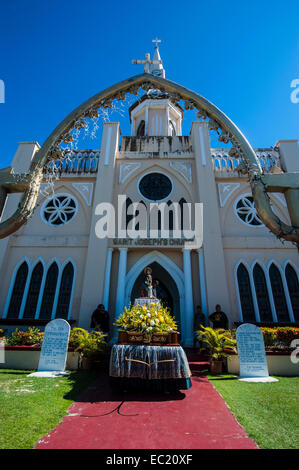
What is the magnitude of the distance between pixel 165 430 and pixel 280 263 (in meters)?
10.9

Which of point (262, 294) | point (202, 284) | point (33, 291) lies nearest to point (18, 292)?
point (33, 291)

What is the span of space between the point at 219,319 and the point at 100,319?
15.8 feet

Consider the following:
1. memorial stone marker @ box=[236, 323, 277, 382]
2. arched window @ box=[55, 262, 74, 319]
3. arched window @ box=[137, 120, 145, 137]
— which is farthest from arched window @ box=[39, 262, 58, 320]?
arched window @ box=[137, 120, 145, 137]

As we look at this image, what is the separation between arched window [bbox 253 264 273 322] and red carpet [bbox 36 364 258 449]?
7554 millimetres

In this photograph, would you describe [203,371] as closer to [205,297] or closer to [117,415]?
[117,415]

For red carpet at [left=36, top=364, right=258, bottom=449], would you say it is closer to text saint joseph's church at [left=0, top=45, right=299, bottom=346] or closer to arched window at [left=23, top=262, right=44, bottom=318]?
text saint joseph's church at [left=0, top=45, right=299, bottom=346]

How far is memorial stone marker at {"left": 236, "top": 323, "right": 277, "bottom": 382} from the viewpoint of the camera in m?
5.89

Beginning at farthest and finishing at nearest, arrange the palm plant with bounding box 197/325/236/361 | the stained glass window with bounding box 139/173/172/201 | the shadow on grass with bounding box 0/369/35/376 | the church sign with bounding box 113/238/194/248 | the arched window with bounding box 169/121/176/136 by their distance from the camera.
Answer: the arched window with bounding box 169/121/176/136, the stained glass window with bounding box 139/173/172/201, the church sign with bounding box 113/238/194/248, the palm plant with bounding box 197/325/236/361, the shadow on grass with bounding box 0/369/35/376

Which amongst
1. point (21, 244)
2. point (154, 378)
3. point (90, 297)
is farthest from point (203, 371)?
point (21, 244)

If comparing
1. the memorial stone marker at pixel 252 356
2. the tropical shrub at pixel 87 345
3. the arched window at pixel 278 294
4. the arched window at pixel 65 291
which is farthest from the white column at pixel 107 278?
the arched window at pixel 278 294

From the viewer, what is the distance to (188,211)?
12.9m

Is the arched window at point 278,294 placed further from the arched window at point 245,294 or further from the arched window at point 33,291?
the arched window at point 33,291
